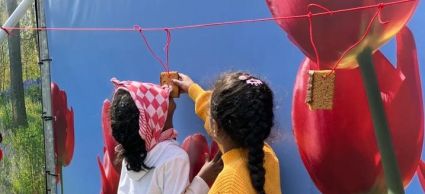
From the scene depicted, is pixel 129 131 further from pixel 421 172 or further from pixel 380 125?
pixel 421 172

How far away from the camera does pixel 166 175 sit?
85.2 inches

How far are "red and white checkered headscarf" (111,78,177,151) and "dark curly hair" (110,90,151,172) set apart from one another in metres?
0.02

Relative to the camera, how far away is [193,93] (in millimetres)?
2285

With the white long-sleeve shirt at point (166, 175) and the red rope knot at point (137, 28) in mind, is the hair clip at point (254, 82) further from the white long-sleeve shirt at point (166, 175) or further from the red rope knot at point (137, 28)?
the red rope knot at point (137, 28)

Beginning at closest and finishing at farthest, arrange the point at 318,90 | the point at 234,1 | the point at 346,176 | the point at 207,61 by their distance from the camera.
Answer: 1. the point at 318,90
2. the point at 346,176
3. the point at 234,1
4. the point at 207,61

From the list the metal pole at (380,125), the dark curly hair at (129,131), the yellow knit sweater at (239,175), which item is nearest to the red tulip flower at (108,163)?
the dark curly hair at (129,131)

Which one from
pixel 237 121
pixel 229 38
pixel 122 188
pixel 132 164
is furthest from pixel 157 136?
pixel 237 121

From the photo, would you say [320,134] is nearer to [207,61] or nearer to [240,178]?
[240,178]

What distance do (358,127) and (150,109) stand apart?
0.77m

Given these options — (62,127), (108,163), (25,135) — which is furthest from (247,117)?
(25,135)

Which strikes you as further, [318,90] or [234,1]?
[234,1]

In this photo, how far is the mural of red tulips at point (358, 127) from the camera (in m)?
1.71

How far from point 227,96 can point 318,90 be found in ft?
0.84

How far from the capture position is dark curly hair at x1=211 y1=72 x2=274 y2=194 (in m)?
1.74
